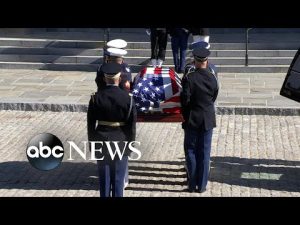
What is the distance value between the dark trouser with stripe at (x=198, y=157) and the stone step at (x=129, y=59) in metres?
7.67

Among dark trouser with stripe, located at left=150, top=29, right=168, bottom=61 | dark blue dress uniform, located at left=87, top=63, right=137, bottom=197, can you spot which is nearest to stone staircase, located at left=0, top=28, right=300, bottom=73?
dark trouser with stripe, located at left=150, top=29, right=168, bottom=61

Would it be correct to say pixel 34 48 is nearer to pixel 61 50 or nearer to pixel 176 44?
pixel 61 50

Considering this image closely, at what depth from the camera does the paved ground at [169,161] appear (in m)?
10.1

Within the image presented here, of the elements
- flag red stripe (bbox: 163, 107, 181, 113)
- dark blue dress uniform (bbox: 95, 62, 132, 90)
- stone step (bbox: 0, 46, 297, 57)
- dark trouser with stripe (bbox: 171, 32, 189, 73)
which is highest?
dark blue dress uniform (bbox: 95, 62, 132, 90)

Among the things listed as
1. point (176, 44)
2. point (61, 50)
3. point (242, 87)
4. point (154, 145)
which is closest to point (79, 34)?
point (61, 50)

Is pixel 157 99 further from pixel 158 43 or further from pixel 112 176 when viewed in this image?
pixel 158 43

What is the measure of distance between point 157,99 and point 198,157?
2.78ft

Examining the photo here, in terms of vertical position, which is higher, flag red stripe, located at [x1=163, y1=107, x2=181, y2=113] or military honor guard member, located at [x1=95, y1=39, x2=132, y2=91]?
military honor guard member, located at [x1=95, y1=39, x2=132, y2=91]

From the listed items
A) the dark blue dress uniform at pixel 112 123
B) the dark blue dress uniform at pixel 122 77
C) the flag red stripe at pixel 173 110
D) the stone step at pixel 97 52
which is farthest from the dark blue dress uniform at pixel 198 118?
the stone step at pixel 97 52

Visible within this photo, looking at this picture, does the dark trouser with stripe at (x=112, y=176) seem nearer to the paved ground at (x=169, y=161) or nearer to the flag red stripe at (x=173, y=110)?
the paved ground at (x=169, y=161)

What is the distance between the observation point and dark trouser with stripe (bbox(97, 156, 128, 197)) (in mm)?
9219

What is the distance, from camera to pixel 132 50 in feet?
59.5

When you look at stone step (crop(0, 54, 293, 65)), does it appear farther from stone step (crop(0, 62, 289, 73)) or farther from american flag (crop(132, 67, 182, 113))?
american flag (crop(132, 67, 182, 113))
